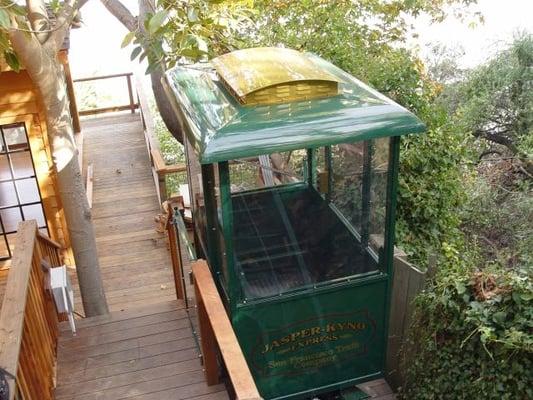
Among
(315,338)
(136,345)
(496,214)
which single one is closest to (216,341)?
(315,338)

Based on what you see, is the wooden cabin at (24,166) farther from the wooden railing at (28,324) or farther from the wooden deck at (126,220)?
the wooden railing at (28,324)

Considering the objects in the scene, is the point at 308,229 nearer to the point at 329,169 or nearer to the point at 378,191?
the point at 329,169

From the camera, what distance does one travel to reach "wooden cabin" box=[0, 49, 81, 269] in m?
6.09

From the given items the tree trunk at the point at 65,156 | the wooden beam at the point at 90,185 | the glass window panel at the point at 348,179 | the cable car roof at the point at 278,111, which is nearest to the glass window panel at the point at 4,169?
the wooden beam at the point at 90,185

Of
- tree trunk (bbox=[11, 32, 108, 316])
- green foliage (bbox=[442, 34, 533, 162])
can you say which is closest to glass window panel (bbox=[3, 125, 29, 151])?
tree trunk (bbox=[11, 32, 108, 316])

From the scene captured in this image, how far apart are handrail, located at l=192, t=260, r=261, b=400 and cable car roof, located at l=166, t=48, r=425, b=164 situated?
78 centimetres

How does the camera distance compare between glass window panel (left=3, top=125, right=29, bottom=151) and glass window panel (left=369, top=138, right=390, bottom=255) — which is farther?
glass window panel (left=3, top=125, right=29, bottom=151)

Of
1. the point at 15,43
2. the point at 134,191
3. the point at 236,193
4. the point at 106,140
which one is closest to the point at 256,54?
the point at 236,193

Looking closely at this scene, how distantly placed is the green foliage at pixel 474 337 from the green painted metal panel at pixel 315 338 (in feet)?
1.07

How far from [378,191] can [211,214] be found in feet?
3.57

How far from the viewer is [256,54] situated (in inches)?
155

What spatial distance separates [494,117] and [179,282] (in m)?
8.79

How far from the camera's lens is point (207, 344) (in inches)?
140

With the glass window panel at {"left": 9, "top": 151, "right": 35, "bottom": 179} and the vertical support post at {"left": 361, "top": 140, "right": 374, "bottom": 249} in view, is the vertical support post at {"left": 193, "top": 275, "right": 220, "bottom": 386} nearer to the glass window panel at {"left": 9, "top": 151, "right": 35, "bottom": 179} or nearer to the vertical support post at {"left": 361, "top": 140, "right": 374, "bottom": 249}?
the vertical support post at {"left": 361, "top": 140, "right": 374, "bottom": 249}
